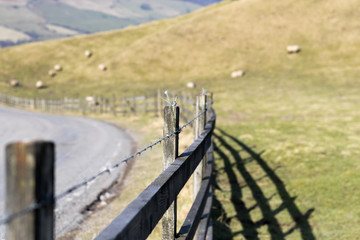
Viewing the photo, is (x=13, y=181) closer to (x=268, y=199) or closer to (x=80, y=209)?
(x=80, y=209)

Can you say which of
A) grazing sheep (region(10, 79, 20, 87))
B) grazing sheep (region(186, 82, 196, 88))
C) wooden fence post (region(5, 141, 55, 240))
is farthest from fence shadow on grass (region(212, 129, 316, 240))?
grazing sheep (region(10, 79, 20, 87))

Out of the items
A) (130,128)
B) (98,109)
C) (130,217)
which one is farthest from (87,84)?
(130,217)

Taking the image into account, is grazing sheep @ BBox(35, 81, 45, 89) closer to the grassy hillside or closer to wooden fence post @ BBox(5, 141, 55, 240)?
the grassy hillside

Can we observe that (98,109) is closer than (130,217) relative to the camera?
No

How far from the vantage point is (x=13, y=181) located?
150 centimetres

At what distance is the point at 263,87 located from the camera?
38.6 metres

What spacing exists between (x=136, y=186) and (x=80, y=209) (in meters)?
1.86

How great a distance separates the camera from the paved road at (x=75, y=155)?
326 inches

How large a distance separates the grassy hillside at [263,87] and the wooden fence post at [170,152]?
14.7ft

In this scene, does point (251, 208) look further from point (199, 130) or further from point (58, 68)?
point (58, 68)

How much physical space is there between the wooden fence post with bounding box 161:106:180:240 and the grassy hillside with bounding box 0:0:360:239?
4.49 m

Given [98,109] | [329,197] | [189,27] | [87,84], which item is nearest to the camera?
[329,197]

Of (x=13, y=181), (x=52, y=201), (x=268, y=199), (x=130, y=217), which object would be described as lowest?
(x=268, y=199)

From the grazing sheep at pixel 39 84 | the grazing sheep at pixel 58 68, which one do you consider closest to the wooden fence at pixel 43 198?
the grazing sheep at pixel 39 84
